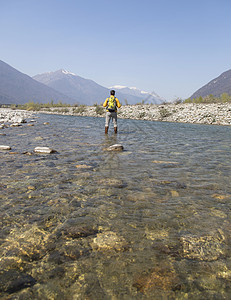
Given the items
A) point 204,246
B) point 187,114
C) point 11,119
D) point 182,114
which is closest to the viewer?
point 204,246

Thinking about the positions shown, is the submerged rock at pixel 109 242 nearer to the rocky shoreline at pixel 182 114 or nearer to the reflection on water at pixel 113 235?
the reflection on water at pixel 113 235

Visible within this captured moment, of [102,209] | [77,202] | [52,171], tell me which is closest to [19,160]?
[52,171]

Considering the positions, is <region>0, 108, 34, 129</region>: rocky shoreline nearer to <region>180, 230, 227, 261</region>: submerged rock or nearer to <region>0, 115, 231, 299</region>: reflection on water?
<region>0, 115, 231, 299</region>: reflection on water

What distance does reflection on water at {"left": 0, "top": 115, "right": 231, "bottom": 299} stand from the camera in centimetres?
185

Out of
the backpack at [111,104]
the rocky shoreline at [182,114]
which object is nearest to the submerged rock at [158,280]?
the backpack at [111,104]

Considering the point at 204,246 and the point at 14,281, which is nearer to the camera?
the point at 14,281

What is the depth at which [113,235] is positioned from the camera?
2.62 meters

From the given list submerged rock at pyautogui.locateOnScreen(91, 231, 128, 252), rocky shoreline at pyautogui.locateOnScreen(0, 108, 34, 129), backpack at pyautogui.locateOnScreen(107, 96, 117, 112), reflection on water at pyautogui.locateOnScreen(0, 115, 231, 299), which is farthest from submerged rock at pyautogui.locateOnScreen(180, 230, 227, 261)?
rocky shoreline at pyautogui.locateOnScreen(0, 108, 34, 129)

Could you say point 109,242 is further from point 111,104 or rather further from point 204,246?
point 111,104

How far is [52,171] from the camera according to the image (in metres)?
5.21

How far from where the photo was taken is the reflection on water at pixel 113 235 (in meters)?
1.85

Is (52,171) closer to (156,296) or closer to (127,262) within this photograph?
(127,262)

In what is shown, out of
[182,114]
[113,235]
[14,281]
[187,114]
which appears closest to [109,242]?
[113,235]

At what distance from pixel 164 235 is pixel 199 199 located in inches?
57.0
